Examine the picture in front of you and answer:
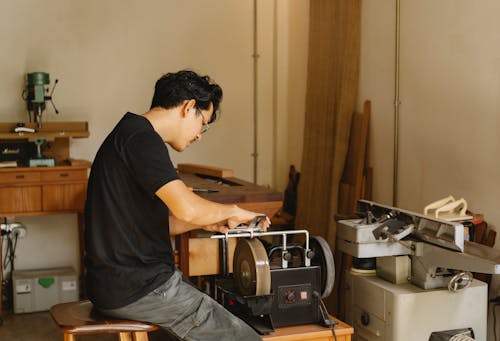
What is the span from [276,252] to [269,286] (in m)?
0.22

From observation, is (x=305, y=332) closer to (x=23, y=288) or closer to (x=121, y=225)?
(x=121, y=225)

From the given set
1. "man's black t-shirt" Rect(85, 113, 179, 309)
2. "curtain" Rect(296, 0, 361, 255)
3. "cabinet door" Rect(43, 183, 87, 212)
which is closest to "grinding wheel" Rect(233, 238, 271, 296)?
"man's black t-shirt" Rect(85, 113, 179, 309)

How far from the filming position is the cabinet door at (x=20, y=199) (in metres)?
4.37

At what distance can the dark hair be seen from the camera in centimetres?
245

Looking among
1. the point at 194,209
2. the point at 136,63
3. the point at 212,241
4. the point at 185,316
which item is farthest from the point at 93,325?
the point at 136,63

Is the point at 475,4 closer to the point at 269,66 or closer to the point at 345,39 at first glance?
the point at 345,39

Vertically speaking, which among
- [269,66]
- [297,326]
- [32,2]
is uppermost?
[32,2]

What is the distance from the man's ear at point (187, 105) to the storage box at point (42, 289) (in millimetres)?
2702

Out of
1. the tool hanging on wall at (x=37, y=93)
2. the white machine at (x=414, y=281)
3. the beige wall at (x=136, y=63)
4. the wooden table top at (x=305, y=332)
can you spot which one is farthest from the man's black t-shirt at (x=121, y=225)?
the beige wall at (x=136, y=63)

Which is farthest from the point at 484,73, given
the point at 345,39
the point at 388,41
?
the point at 345,39

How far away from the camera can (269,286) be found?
8.33 ft

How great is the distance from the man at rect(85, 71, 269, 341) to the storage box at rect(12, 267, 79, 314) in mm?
2500

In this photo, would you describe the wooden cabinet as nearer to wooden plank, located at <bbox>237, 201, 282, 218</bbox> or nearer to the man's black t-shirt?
wooden plank, located at <bbox>237, 201, 282, 218</bbox>

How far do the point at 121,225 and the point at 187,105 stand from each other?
1.62ft
